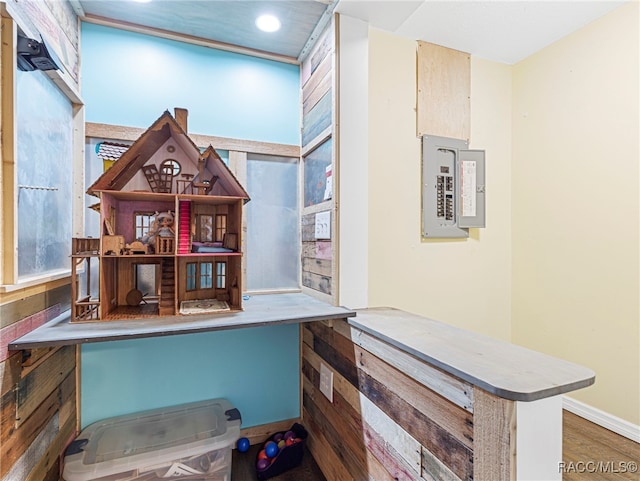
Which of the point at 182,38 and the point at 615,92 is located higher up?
the point at 182,38

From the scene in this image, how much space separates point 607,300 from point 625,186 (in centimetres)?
70

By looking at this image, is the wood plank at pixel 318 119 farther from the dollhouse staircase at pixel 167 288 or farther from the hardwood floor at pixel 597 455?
the hardwood floor at pixel 597 455

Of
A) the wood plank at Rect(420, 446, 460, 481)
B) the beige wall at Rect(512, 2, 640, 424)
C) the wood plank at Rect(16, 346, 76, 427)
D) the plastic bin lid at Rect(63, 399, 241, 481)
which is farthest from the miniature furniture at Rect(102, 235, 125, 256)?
the beige wall at Rect(512, 2, 640, 424)

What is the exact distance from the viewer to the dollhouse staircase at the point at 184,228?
1.48m

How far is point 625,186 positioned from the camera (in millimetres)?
1912

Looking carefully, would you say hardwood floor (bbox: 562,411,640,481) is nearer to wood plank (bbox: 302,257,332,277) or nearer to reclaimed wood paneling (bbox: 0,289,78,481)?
wood plank (bbox: 302,257,332,277)

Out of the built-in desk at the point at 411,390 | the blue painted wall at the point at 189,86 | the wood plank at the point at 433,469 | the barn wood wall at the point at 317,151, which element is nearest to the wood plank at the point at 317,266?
the barn wood wall at the point at 317,151

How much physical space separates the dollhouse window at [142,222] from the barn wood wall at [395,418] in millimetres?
1052

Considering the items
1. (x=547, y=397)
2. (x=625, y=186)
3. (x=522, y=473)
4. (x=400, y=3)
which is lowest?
(x=522, y=473)

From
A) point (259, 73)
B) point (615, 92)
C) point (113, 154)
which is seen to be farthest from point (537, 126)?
point (113, 154)

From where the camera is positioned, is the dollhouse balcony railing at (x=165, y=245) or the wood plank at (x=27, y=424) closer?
the wood plank at (x=27, y=424)

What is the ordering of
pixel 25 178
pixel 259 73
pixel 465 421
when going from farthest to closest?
pixel 259 73
pixel 25 178
pixel 465 421

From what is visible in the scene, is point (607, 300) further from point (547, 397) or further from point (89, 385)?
point (89, 385)

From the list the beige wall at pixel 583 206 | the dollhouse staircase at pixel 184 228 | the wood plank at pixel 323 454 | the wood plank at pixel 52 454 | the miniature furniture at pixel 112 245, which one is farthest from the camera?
the beige wall at pixel 583 206
